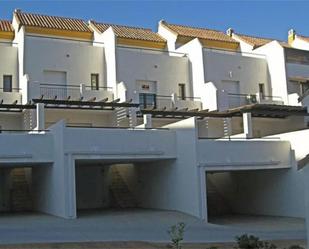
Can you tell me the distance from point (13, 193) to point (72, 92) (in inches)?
263

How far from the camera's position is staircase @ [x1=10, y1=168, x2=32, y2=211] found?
26.8 m

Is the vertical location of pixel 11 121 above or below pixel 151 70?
below

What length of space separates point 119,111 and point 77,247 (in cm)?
1457

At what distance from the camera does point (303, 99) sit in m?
32.9

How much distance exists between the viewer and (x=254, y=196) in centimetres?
2816

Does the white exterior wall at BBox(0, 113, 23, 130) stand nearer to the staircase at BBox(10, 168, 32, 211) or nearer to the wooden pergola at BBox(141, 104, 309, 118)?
the staircase at BBox(10, 168, 32, 211)

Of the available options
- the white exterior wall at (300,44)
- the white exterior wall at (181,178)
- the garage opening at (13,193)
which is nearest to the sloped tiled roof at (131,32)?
the white exterior wall at (181,178)

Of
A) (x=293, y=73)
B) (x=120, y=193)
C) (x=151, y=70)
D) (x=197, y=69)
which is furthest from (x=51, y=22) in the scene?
(x=293, y=73)

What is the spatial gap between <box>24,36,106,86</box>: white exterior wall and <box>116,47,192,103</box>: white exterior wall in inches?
54.1

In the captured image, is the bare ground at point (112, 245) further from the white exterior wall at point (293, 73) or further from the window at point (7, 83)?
the white exterior wall at point (293, 73)

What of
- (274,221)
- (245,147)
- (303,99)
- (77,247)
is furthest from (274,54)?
(77,247)

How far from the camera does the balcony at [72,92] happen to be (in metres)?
28.8

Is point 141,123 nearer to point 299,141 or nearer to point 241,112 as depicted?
point 241,112

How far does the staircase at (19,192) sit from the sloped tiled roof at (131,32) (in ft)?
35.9
